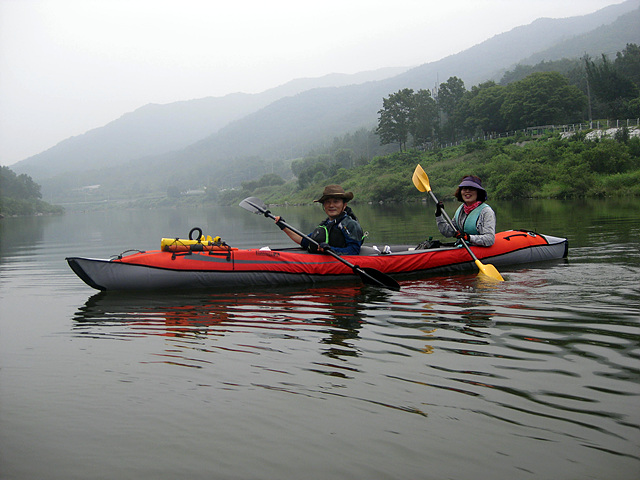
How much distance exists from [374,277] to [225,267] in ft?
8.07

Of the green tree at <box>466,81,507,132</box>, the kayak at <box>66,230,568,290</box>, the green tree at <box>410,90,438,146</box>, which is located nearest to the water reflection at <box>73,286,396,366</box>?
the kayak at <box>66,230,568,290</box>

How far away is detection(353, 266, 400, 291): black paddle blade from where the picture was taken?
8.37m

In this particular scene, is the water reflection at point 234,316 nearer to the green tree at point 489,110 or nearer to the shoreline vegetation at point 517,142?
the shoreline vegetation at point 517,142

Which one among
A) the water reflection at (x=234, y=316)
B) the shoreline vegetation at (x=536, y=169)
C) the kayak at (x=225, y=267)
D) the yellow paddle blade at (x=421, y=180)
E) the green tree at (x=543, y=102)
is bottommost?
the water reflection at (x=234, y=316)

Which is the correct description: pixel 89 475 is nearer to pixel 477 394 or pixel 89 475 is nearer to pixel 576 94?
pixel 477 394

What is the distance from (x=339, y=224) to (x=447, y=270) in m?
2.16

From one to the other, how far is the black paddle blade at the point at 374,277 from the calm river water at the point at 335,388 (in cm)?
55

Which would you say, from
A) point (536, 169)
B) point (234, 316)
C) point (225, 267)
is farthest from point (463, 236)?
point (536, 169)

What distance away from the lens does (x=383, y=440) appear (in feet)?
10.6

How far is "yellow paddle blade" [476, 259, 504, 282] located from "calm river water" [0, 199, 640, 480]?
2.86ft

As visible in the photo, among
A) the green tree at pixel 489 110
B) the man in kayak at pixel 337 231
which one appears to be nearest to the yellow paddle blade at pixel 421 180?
the man in kayak at pixel 337 231

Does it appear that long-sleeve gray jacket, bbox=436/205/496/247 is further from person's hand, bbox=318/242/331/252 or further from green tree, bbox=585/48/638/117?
green tree, bbox=585/48/638/117

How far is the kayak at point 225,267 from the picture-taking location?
28.6ft

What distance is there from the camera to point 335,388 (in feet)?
13.5
